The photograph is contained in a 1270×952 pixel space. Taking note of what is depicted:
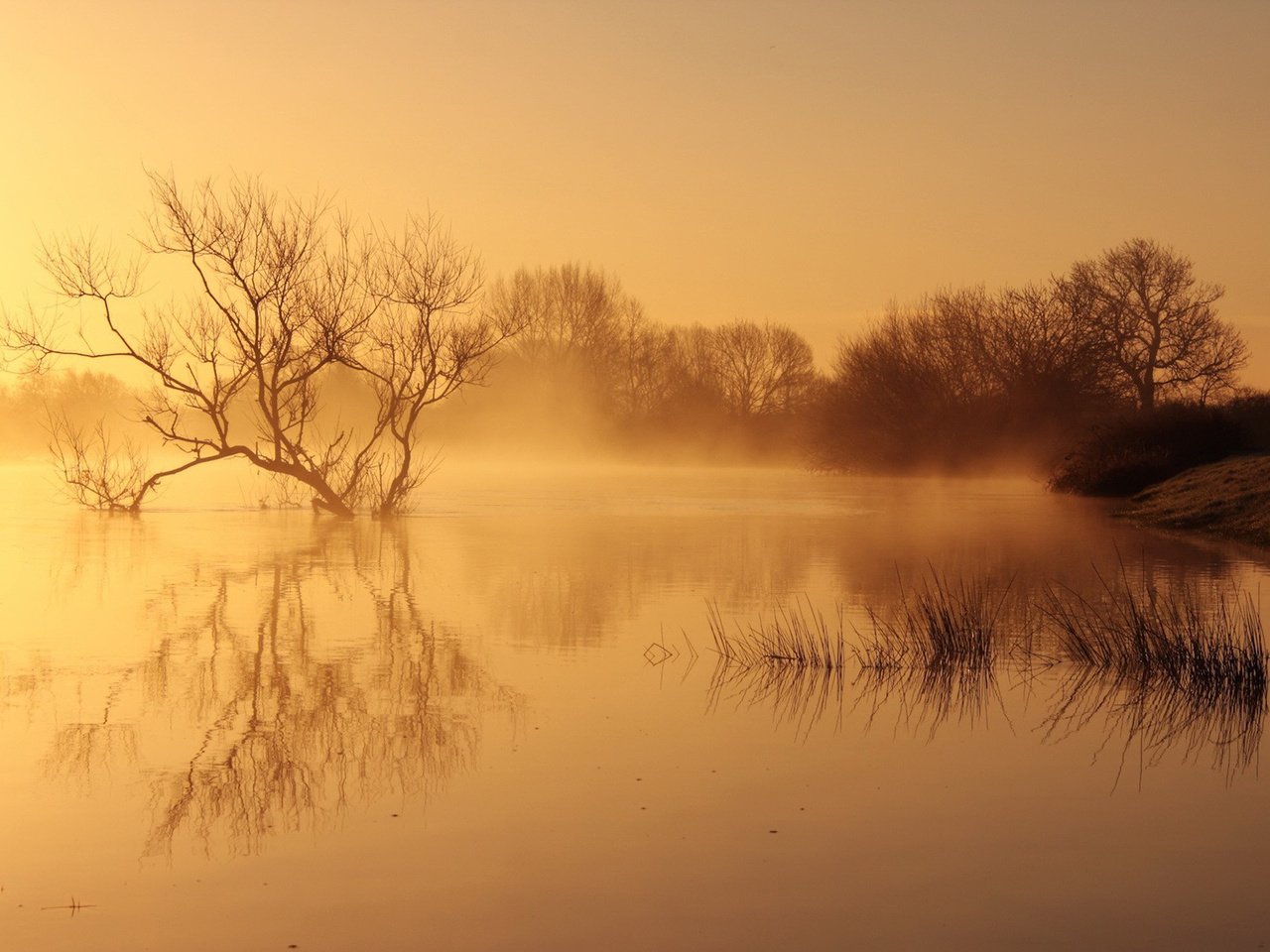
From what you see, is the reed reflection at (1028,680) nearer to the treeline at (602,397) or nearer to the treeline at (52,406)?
the treeline at (602,397)

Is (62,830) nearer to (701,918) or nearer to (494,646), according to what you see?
(701,918)

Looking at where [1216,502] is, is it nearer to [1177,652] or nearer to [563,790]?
[1177,652]

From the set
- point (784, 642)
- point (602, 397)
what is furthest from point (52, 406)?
point (784, 642)

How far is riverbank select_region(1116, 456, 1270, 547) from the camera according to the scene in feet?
88.9

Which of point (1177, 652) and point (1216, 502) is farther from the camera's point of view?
point (1216, 502)

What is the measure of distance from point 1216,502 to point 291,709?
981 inches

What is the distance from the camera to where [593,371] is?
76.2 m

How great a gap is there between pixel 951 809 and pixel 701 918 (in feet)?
6.99

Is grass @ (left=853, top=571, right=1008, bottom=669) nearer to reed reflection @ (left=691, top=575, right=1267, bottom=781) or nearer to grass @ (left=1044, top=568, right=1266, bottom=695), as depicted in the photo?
reed reflection @ (left=691, top=575, right=1267, bottom=781)

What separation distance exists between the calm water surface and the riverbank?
13.6 m

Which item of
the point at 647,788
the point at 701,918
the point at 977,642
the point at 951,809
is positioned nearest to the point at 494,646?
the point at 977,642

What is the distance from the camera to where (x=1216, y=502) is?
30.0 m

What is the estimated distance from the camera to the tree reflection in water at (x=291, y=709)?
23.5 ft

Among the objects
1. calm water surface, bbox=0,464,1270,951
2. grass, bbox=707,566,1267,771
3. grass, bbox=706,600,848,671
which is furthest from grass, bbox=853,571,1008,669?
calm water surface, bbox=0,464,1270,951
